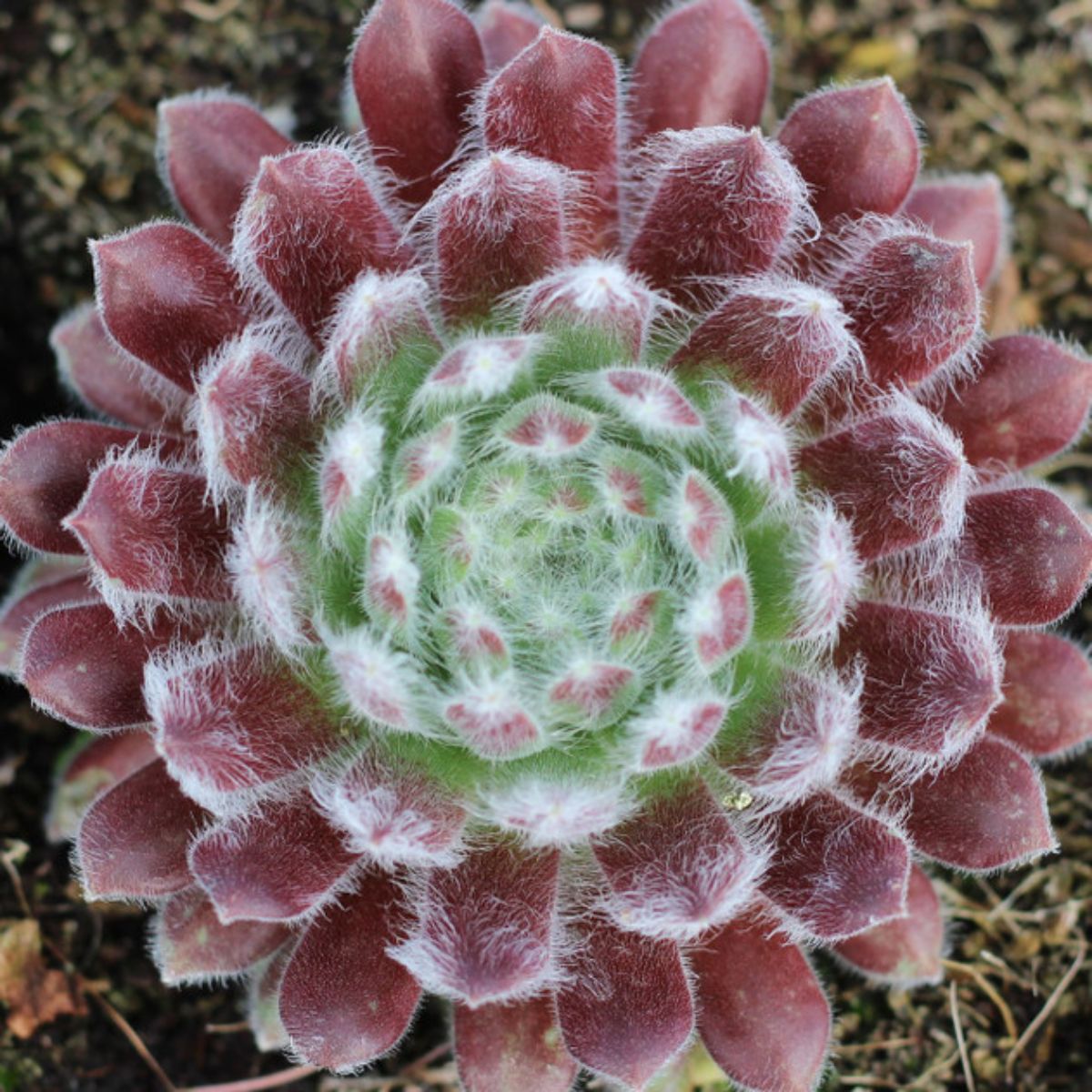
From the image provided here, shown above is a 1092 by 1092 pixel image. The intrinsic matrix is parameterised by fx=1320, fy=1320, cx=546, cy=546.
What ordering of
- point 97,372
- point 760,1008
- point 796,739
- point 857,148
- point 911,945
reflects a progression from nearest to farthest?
1. point 796,739
2. point 760,1008
3. point 857,148
4. point 911,945
5. point 97,372

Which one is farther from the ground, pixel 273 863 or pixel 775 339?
pixel 775 339

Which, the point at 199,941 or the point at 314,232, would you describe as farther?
the point at 199,941

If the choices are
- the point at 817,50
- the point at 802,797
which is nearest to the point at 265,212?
the point at 802,797

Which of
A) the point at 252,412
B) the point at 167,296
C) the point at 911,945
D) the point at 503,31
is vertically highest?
the point at 503,31

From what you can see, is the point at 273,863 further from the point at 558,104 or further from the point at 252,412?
the point at 558,104

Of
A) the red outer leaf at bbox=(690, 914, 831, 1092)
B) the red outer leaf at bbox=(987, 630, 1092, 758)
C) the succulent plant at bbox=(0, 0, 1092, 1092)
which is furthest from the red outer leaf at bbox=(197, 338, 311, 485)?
the red outer leaf at bbox=(987, 630, 1092, 758)

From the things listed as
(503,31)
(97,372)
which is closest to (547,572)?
(97,372)

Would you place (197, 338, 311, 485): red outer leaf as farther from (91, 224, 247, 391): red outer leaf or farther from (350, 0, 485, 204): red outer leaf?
(350, 0, 485, 204): red outer leaf
